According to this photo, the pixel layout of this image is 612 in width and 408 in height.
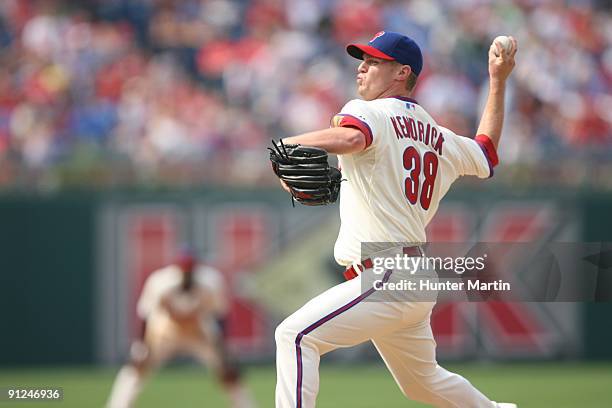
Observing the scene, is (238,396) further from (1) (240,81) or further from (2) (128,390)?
(1) (240,81)

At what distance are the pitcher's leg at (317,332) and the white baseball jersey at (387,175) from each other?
0.27 metres

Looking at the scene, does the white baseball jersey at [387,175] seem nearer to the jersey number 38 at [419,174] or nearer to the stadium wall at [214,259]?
the jersey number 38 at [419,174]

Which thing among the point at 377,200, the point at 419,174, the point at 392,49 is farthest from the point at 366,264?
the point at 392,49

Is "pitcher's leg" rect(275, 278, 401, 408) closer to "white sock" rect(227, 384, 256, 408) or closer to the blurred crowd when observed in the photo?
"white sock" rect(227, 384, 256, 408)

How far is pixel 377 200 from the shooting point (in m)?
5.47

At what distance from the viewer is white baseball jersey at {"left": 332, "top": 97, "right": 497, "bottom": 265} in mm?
5422

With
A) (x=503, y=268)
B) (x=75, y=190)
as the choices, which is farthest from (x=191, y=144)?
(x=503, y=268)

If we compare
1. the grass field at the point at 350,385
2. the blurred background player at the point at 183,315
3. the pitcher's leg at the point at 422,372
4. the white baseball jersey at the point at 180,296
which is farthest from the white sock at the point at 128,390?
the pitcher's leg at the point at 422,372

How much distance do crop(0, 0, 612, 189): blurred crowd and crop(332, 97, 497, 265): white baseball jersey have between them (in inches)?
313

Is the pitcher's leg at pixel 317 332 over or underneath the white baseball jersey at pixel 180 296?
over

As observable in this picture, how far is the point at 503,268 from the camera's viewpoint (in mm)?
10805

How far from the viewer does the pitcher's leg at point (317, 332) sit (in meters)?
5.25

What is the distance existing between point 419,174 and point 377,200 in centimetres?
31

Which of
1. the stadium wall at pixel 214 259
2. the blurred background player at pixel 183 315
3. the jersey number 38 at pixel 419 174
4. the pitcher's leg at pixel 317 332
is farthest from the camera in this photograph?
the stadium wall at pixel 214 259
